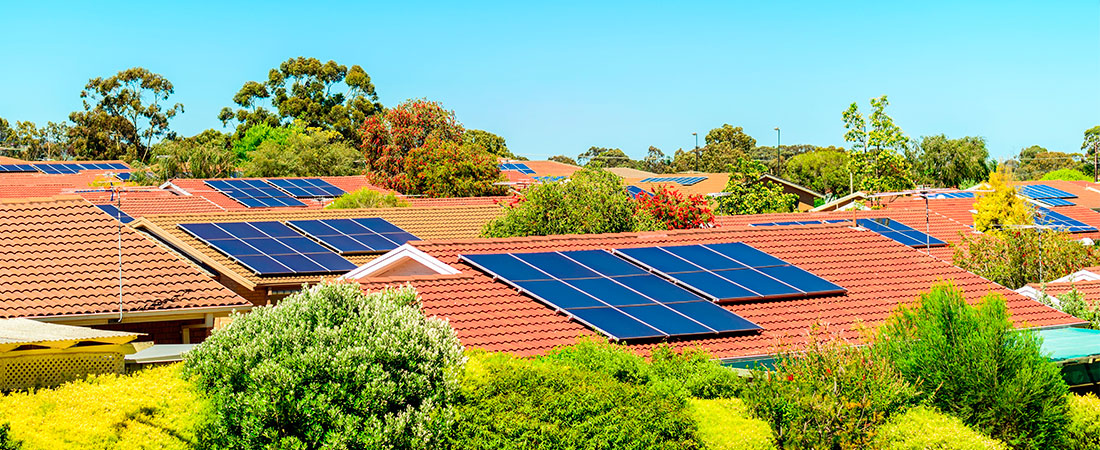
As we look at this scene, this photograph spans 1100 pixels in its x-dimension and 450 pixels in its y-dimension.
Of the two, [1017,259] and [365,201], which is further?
[365,201]

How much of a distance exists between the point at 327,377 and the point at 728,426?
5303mm

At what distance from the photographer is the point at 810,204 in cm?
8638

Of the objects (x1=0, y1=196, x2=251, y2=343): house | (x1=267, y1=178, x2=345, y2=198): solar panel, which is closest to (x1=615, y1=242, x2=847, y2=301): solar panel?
(x1=0, y1=196, x2=251, y2=343): house

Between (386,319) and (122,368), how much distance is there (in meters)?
3.61

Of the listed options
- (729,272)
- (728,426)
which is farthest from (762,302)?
(728,426)

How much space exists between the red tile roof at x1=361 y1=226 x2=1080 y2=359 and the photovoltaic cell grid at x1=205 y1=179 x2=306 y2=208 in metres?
27.2

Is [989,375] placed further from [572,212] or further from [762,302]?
[572,212]

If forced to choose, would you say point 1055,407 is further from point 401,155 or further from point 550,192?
point 401,155

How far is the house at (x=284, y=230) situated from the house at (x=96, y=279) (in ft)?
8.14

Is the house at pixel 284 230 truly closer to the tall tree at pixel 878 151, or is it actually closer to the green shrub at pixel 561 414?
the green shrub at pixel 561 414

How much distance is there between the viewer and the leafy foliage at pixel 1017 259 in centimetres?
3806

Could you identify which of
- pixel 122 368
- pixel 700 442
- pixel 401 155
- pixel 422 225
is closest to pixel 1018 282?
pixel 422 225

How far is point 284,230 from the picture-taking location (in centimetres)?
3120

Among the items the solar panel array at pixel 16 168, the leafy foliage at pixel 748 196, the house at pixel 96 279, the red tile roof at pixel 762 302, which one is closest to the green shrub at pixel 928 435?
the red tile roof at pixel 762 302
